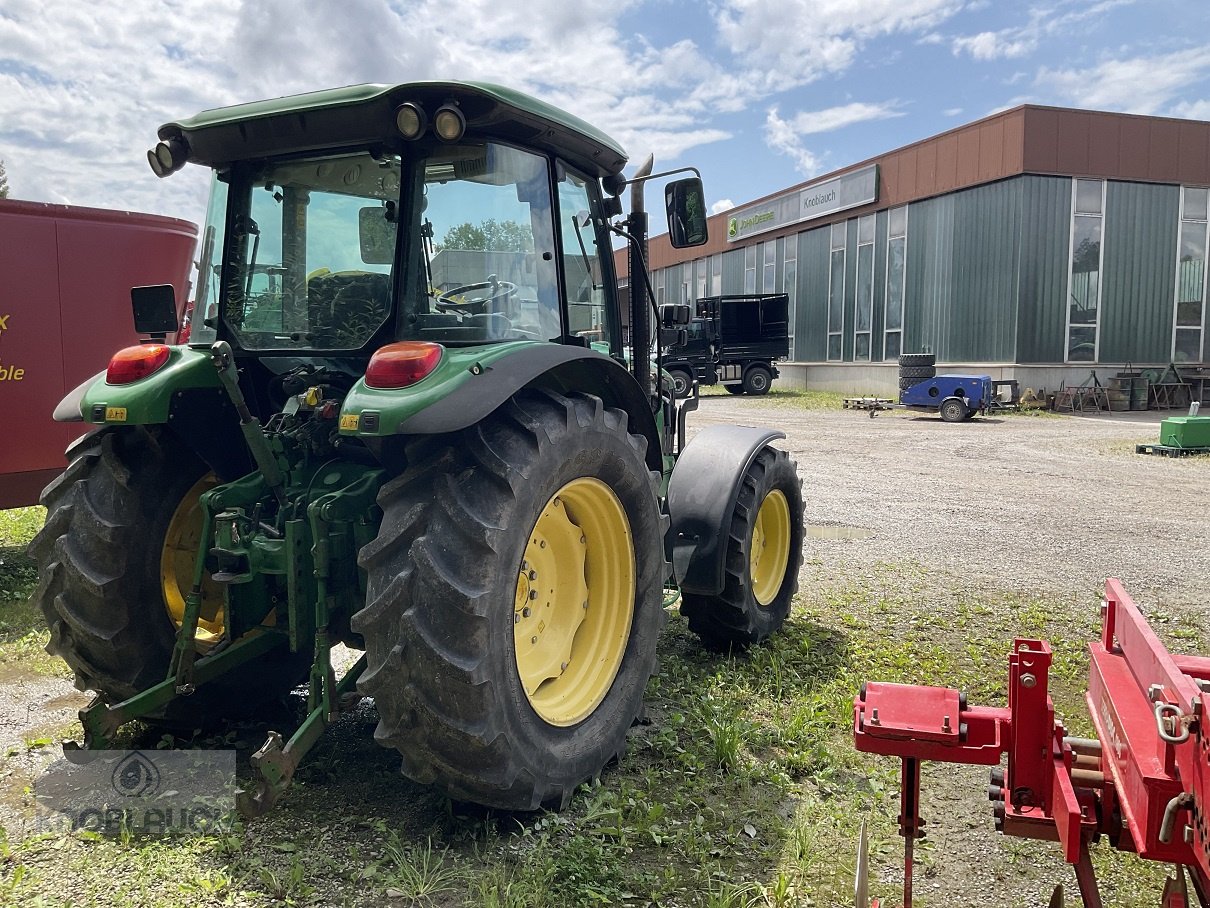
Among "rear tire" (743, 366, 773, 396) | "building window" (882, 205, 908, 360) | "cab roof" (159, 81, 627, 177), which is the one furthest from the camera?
"rear tire" (743, 366, 773, 396)

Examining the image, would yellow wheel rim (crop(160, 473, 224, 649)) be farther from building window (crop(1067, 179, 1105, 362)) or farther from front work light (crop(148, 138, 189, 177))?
building window (crop(1067, 179, 1105, 362))

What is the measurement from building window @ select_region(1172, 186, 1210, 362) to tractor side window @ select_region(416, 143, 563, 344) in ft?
77.9

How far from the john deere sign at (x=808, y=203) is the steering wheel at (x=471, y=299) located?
25264 millimetres

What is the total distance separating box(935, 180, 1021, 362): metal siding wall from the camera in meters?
21.5

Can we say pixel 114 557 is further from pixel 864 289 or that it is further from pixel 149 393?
pixel 864 289

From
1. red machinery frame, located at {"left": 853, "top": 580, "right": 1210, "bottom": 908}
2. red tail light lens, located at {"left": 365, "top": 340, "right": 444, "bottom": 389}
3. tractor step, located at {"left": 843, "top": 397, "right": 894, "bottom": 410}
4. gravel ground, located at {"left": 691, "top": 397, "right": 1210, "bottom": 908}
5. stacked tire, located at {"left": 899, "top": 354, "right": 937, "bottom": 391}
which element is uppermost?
red tail light lens, located at {"left": 365, "top": 340, "right": 444, "bottom": 389}

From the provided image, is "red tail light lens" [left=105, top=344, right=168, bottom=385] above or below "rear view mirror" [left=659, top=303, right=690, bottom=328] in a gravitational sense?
below

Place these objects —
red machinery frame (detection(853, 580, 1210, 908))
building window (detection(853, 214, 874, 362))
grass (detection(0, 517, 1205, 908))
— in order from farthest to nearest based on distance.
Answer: building window (detection(853, 214, 874, 362)) < grass (detection(0, 517, 1205, 908)) < red machinery frame (detection(853, 580, 1210, 908))

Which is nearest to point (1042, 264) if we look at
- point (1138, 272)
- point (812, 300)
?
point (1138, 272)

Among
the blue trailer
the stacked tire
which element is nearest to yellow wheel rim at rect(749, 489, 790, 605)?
the blue trailer

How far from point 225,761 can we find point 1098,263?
23263 mm

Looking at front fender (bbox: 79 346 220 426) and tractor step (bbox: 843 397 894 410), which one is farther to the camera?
tractor step (bbox: 843 397 894 410)

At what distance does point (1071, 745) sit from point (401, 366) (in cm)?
219

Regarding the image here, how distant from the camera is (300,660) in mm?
4051
